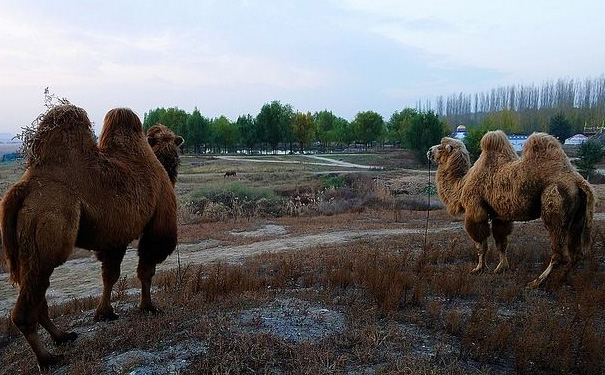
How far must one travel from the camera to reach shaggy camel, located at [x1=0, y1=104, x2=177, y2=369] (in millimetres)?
4645

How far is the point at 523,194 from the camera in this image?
7.93 meters

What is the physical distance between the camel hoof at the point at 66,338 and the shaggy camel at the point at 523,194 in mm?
6468

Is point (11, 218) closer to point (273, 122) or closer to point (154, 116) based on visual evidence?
point (273, 122)

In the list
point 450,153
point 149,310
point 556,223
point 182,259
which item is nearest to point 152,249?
point 149,310

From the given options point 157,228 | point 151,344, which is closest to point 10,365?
point 151,344

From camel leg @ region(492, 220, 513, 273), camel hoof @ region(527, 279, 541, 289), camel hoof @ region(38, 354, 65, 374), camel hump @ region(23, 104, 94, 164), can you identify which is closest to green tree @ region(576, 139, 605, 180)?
camel leg @ region(492, 220, 513, 273)

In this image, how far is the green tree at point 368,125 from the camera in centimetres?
7800

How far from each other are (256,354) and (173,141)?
3562 millimetres

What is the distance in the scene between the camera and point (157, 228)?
5.99m

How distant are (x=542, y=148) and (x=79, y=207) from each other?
6.91 m

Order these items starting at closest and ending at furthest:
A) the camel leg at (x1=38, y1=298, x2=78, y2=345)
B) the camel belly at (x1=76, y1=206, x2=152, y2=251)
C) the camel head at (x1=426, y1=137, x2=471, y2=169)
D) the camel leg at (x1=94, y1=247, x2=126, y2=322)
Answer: the camel belly at (x1=76, y1=206, x2=152, y2=251) < the camel leg at (x1=38, y1=298, x2=78, y2=345) < the camel leg at (x1=94, y1=247, x2=126, y2=322) < the camel head at (x1=426, y1=137, x2=471, y2=169)

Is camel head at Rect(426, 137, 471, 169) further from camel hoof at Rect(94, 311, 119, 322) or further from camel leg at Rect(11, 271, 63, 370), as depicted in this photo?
camel leg at Rect(11, 271, 63, 370)

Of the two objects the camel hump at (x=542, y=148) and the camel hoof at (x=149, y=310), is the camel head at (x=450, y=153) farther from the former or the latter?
the camel hoof at (x=149, y=310)

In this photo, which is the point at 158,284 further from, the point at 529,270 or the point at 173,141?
the point at 529,270
